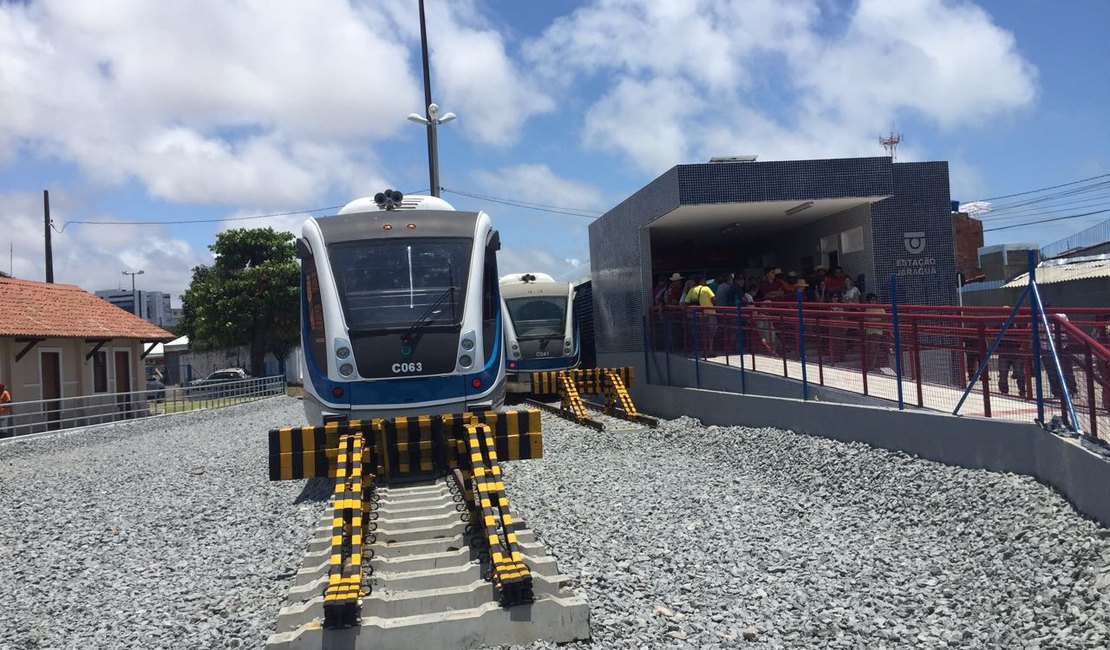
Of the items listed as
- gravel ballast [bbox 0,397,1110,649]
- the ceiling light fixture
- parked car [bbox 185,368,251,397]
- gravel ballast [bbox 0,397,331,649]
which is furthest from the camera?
parked car [bbox 185,368,251,397]

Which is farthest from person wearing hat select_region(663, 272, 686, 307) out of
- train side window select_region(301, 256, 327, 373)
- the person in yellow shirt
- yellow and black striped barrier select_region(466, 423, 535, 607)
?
yellow and black striped barrier select_region(466, 423, 535, 607)

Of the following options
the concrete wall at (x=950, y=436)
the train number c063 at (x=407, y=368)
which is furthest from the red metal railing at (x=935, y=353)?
the train number c063 at (x=407, y=368)

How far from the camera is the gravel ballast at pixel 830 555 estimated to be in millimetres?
5156

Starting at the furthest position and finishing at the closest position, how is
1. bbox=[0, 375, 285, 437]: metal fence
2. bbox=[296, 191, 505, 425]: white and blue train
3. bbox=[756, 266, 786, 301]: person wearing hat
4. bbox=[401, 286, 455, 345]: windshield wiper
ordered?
bbox=[0, 375, 285, 437]: metal fence, bbox=[756, 266, 786, 301]: person wearing hat, bbox=[401, 286, 455, 345]: windshield wiper, bbox=[296, 191, 505, 425]: white and blue train

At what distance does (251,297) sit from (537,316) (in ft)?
79.6

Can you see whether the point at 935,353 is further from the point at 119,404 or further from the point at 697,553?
the point at 119,404

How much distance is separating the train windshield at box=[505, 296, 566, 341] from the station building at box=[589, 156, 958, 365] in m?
1.77

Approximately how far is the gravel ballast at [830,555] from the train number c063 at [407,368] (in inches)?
64.6

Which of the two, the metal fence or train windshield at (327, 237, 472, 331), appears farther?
the metal fence

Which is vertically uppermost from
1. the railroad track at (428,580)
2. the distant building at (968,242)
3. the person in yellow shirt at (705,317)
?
the distant building at (968,242)

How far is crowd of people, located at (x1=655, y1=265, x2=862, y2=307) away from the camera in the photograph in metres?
16.2

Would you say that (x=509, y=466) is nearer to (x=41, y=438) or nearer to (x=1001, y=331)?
(x=1001, y=331)

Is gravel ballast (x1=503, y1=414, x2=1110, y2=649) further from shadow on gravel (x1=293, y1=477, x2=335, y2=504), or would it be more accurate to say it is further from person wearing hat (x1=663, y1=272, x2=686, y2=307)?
person wearing hat (x1=663, y1=272, x2=686, y2=307)

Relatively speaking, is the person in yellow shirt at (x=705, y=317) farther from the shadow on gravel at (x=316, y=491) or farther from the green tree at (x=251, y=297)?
the green tree at (x=251, y=297)
